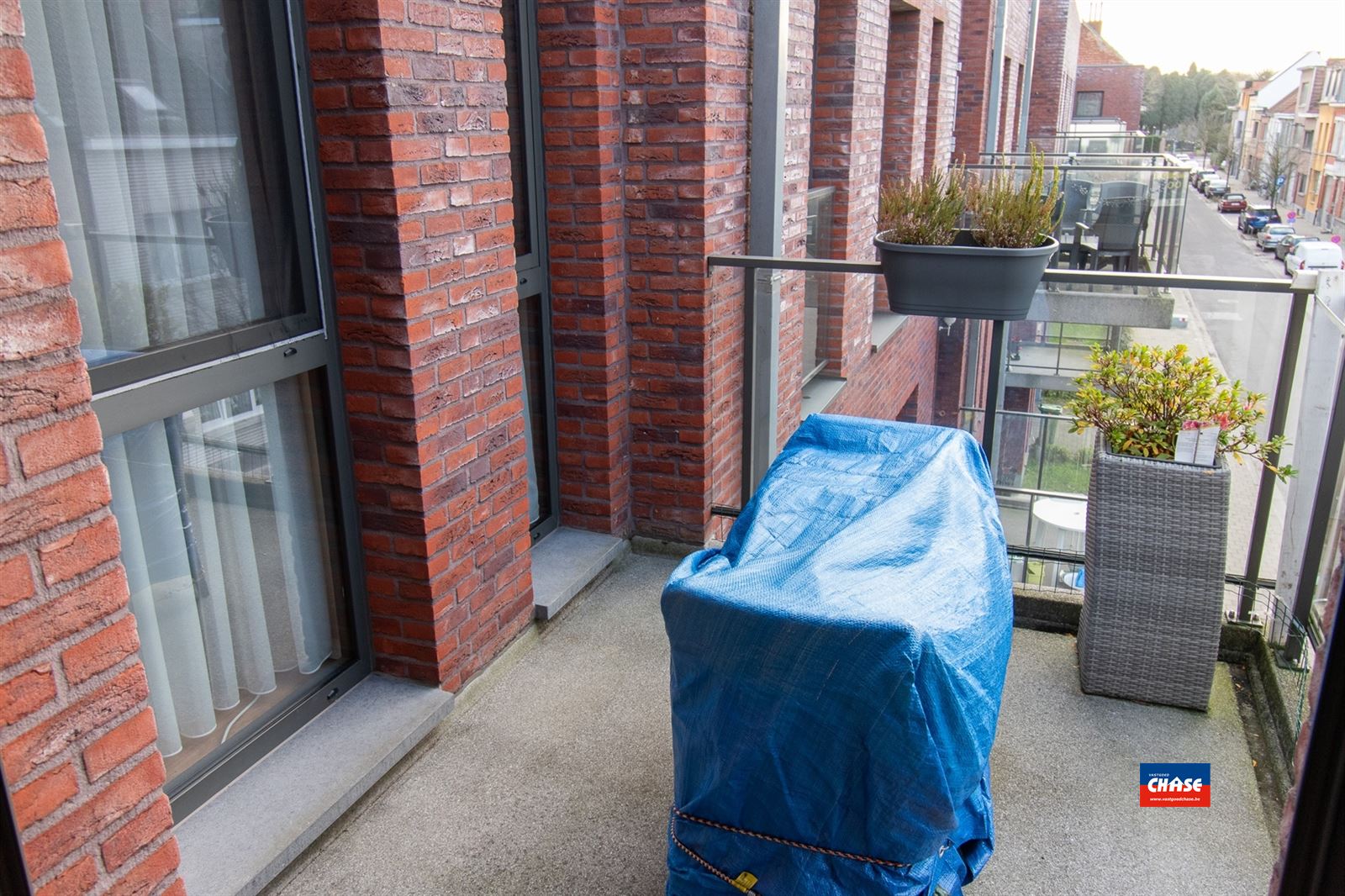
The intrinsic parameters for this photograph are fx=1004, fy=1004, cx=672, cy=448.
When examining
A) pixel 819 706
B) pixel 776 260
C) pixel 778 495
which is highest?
pixel 776 260

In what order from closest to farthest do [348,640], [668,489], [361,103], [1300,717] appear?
[361,103] < [1300,717] < [348,640] < [668,489]

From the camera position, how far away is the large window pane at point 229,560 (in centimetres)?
235

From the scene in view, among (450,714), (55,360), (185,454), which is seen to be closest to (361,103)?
(185,454)

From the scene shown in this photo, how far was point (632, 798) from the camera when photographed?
9.29 ft

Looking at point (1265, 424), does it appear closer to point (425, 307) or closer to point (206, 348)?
point (425, 307)

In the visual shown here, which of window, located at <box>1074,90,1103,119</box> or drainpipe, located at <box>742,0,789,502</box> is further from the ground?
window, located at <box>1074,90,1103,119</box>

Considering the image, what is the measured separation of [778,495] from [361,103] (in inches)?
58.6

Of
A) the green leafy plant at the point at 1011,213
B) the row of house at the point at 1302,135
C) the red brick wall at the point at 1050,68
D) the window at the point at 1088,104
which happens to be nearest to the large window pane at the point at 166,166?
the row of house at the point at 1302,135

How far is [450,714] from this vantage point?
3.19 m

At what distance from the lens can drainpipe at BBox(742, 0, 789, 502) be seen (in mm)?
4199

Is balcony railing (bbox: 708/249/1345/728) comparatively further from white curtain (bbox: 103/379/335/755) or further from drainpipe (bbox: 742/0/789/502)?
white curtain (bbox: 103/379/335/755)

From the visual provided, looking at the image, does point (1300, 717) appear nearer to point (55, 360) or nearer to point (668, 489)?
point (668, 489)

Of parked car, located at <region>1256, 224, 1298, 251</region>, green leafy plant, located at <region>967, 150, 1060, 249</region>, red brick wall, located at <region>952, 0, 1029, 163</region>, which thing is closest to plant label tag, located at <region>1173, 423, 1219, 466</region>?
parked car, located at <region>1256, 224, 1298, 251</region>

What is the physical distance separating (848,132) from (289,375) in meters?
4.84
